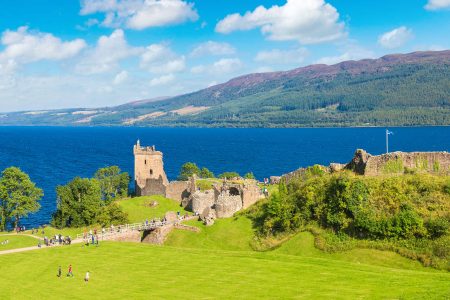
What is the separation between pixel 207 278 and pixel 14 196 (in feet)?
144

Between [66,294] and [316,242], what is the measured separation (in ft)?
76.6

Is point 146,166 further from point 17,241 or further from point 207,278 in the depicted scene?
point 207,278

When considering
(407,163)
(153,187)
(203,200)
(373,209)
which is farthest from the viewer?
(153,187)

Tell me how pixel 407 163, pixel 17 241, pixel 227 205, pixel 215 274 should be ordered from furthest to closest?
pixel 227 205
pixel 17 241
pixel 407 163
pixel 215 274

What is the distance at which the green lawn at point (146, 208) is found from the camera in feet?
221

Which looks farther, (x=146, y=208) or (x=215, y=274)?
(x=146, y=208)

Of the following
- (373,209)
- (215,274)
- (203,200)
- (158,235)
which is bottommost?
(158,235)

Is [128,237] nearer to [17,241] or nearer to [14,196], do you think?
[17,241]

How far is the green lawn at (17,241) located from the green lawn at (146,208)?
15000mm

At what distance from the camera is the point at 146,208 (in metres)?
70.5

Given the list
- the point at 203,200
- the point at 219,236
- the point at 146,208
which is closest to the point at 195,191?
the point at 203,200

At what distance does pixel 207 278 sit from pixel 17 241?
28481 mm

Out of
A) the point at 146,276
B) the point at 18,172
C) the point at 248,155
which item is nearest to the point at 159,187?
the point at 18,172

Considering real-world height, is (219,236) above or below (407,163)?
below
